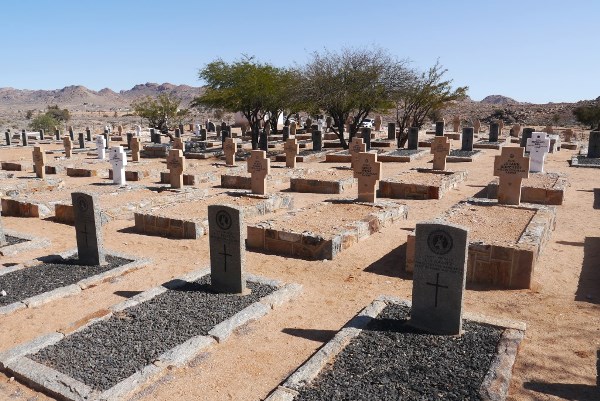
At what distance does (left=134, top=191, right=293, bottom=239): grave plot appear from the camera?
10.2m

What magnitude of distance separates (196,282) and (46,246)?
418cm

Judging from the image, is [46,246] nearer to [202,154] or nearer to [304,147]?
[202,154]

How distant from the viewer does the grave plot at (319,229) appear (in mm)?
8789

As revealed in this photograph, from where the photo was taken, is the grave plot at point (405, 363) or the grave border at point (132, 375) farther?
the grave border at point (132, 375)

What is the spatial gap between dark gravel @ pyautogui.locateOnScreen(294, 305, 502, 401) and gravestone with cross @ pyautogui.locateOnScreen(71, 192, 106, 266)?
16.6 ft

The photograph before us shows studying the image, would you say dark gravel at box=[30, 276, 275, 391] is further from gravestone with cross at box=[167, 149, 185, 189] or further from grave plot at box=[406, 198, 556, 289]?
gravestone with cross at box=[167, 149, 185, 189]

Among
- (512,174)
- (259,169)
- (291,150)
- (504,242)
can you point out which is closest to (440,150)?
(291,150)

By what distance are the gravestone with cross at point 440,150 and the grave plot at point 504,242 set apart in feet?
25.5

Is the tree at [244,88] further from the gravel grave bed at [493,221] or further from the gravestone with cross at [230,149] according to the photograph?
the gravel grave bed at [493,221]

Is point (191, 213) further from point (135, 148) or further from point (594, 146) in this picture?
point (594, 146)

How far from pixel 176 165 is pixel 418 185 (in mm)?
7626

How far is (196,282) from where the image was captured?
7332 millimetres

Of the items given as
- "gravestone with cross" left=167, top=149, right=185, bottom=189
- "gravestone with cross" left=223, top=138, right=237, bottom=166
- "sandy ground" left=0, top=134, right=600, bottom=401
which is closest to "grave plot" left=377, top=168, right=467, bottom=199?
"sandy ground" left=0, top=134, right=600, bottom=401

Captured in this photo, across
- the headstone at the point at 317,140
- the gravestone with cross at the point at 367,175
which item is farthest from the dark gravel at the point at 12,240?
the headstone at the point at 317,140
